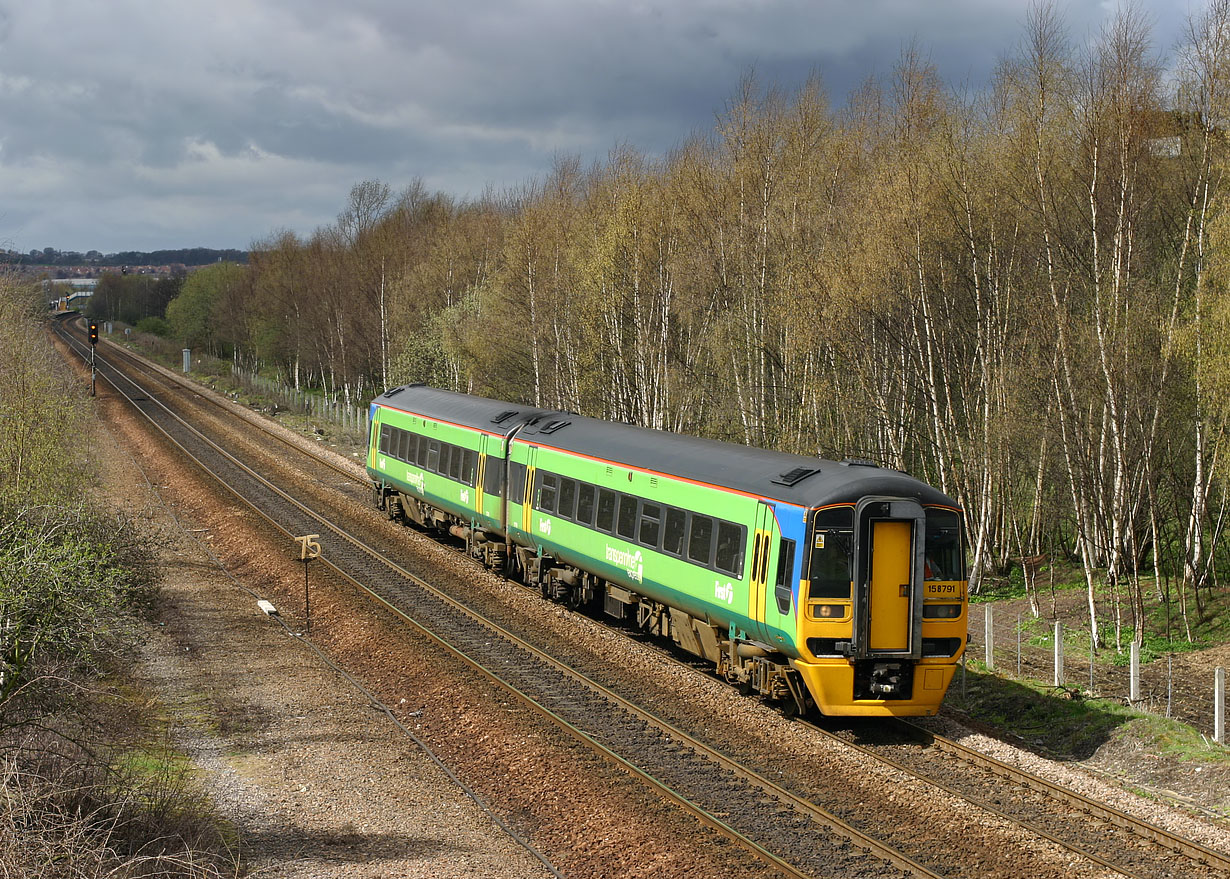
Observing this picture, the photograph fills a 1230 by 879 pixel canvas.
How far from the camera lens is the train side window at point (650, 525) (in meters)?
16.1

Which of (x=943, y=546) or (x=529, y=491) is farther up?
(x=943, y=546)

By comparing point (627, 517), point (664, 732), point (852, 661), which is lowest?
point (664, 732)

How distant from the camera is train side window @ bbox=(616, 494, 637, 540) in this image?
16844 millimetres

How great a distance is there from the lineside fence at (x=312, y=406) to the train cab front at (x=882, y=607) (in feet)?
101

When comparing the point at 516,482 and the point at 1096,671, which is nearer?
the point at 1096,671

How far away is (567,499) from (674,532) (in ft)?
12.7

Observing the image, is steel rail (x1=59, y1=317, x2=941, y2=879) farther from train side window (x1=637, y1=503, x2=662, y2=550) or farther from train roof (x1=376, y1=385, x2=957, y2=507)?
train roof (x1=376, y1=385, x2=957, y2=507)

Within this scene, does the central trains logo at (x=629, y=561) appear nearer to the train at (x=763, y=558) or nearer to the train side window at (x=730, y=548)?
the train at (x=763, y=558)

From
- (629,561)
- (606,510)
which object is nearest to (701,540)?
(629,561)

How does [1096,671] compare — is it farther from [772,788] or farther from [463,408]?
[463,408]

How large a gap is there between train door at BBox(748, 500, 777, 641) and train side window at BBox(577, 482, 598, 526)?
4.91 metres

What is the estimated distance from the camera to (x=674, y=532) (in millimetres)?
15648

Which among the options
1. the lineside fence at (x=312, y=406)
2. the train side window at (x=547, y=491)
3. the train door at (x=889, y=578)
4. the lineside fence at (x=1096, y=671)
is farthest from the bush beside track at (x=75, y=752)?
the lineside fence at (x=312, y=406)

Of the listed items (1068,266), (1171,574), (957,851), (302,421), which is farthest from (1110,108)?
(302,421)
